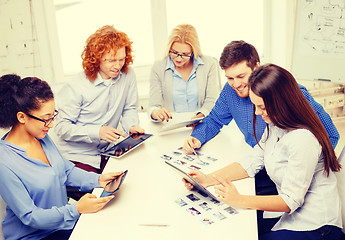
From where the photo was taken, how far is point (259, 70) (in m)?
1.70

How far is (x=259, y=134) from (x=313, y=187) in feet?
2.04

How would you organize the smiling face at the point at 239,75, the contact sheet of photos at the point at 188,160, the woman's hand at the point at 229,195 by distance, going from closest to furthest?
the woman's hand at the point at 229,195, the contact sheet of photos at the point at 188,160, the smiling face at the point at 239,75

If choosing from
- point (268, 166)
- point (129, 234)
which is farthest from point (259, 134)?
point (129, 234)

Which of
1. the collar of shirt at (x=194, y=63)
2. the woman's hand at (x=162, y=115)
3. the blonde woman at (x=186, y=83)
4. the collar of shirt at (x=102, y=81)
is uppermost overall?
the collar of shirt at (x=194, y=63)

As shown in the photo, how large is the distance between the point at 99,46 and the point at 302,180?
1497 mm

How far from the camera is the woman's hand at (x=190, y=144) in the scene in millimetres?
2174

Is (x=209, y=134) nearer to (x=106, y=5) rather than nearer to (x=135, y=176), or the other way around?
(x=135, y=176)

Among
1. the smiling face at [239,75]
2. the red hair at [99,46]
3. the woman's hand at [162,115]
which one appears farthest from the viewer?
the woman's hand at [162,115]

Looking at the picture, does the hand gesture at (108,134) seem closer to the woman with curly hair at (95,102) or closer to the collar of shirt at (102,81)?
the woman with curly hair at (95,102)

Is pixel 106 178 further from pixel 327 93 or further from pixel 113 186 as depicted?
pixel 327 93

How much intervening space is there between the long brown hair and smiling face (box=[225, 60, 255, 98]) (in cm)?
50

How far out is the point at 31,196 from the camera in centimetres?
172

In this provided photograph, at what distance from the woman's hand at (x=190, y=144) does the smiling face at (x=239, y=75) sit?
15.1 inches

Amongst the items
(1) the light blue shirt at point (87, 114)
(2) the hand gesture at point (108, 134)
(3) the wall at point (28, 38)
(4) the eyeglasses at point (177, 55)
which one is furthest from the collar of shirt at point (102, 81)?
(3) the wall at point (28, 38)
